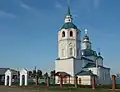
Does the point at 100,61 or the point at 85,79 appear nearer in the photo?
the point at 85,79

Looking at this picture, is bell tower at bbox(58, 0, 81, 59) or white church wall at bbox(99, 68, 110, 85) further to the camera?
white church wall at bbox(99, 68, 110, 85)

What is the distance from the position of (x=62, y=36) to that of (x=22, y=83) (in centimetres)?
1801

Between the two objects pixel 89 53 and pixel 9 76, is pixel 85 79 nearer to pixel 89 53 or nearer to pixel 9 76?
pixel 89 53

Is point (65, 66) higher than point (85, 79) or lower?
higher

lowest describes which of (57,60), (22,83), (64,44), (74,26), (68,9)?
(22,83)

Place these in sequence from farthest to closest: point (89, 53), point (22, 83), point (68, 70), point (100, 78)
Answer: point (89, 53)
point (100, 78)
point (68, 70)
point (22, 83)

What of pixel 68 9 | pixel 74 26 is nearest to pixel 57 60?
pixel 74 26

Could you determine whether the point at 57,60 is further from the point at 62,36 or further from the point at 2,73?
the point at 2,73

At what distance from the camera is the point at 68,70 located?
192ft

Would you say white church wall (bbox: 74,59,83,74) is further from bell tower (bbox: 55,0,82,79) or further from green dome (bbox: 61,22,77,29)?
green dome (bbox: 61,22,77,29)

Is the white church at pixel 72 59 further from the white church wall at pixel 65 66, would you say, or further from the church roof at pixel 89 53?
the church roof at pixel 89 53

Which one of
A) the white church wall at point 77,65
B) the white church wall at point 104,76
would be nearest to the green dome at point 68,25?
the white church wall at point 77,65

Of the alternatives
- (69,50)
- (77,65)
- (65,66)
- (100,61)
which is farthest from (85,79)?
(100,61)

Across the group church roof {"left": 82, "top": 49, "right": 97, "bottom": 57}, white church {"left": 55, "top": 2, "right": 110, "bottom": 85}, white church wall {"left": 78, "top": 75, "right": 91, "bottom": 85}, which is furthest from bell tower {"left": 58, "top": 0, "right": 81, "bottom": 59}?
church roof {"left": 82, "top": 49, "right": 97, "bottom": 57}
